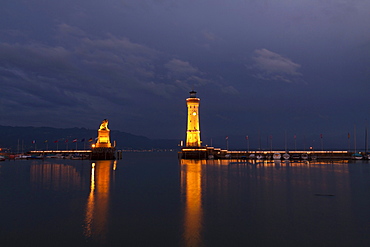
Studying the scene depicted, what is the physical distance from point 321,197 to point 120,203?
19.6 m

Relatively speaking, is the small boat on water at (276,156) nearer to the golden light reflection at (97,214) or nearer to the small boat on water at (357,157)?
the small boat on water at (357,157)

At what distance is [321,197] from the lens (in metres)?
32.5

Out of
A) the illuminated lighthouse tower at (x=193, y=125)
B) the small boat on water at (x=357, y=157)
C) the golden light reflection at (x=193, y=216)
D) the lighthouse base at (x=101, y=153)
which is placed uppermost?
the illuminated lighthouse tower at (x=193, y=125)

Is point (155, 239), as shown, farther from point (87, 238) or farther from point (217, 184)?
point (217, 184)

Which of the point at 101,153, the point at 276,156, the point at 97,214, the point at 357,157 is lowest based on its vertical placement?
the point at 97,214

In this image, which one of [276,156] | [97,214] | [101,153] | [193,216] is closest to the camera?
[193,216]

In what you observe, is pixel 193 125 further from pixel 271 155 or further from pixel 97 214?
pixel 97 214

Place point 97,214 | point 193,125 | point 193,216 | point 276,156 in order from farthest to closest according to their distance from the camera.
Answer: point 193,125 < point 276,156 < point 97,214 < point 193,216

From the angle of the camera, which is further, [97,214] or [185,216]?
[97,214]

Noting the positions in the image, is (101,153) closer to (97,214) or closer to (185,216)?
(97,214)

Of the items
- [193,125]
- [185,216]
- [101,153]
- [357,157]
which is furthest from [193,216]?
[357,157]

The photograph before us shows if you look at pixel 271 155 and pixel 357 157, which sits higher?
pixel 271 155

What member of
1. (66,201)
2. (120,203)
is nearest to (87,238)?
(120,203)

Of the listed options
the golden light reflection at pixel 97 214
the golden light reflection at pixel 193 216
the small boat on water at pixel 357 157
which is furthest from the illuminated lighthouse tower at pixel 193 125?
the golden light reflection at pixel 97 214
